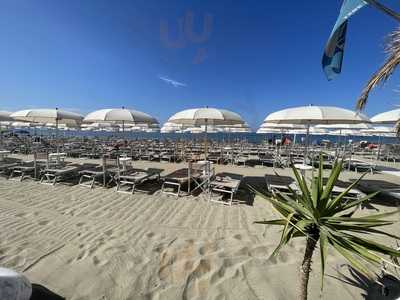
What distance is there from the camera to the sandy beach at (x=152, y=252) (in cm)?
226

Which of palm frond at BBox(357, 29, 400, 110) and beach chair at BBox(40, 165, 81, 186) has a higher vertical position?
palm frond at BBox(357, 29, 400, 110)

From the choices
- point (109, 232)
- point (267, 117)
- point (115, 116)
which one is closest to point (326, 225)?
point (109, 232)

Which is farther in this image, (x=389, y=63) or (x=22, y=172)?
(x=22, y=172)

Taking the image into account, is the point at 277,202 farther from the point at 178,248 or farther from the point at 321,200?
the point at 178,248

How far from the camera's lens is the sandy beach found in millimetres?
2262

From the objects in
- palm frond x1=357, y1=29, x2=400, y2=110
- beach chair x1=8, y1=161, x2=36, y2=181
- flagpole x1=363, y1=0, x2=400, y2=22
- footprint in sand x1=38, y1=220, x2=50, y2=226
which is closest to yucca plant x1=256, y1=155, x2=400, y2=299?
flagpole x1=363, y1=0, x2=400, y2=22

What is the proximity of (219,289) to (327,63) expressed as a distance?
11.6 ft

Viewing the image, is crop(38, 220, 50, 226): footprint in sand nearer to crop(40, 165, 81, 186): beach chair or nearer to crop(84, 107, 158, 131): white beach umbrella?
crop(40, 165, 81, 186): beach chair

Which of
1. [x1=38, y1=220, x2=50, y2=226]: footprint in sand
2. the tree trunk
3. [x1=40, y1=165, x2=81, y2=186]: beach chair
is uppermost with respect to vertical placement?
the tree trunk

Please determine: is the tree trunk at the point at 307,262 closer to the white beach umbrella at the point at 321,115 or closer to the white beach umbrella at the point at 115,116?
the white beach umbrella at the point at 321,115

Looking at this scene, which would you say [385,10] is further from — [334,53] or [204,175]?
[204,175]

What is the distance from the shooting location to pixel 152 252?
9.54 feet

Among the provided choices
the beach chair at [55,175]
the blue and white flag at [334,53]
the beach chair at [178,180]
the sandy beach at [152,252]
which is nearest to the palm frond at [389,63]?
the blue and white flag at [334,53]

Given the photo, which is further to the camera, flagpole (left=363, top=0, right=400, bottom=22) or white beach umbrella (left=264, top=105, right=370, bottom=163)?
white beach umbrella (left=264, top=105, right=370, bottom=163)
